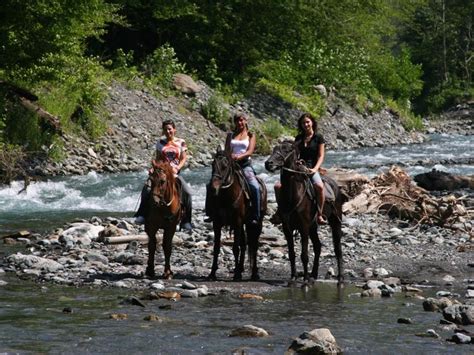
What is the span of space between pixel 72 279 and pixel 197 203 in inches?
435

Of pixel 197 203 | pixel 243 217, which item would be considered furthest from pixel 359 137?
pixel 243 217

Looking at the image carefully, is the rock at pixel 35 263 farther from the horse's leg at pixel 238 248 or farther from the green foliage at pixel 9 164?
the green foliage at pixel 9 164

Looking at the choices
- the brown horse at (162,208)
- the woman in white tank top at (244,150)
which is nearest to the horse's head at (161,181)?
the brown horse at (162,208)

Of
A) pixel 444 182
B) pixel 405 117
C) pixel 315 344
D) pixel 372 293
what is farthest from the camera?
pixel 405 117

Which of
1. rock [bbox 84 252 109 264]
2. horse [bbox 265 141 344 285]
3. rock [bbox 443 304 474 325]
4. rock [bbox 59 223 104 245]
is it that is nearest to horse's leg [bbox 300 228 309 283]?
horse [bbox 265 141 344 285]

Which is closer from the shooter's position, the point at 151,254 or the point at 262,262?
the point at 151,254

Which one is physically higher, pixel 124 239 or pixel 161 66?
pixel 161 66

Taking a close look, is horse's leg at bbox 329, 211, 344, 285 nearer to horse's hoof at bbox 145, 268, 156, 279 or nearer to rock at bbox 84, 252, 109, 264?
horse's hoof at bbox 145, 268, 156, 279

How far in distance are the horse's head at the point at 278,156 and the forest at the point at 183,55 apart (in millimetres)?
15503

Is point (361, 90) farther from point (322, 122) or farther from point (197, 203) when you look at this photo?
point (197, 203)

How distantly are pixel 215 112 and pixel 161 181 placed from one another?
27334 mm

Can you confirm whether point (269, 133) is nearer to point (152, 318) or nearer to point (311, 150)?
point (311, 150)

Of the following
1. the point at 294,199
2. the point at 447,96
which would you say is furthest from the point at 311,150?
the point at 447,96

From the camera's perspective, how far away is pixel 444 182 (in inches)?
1077
